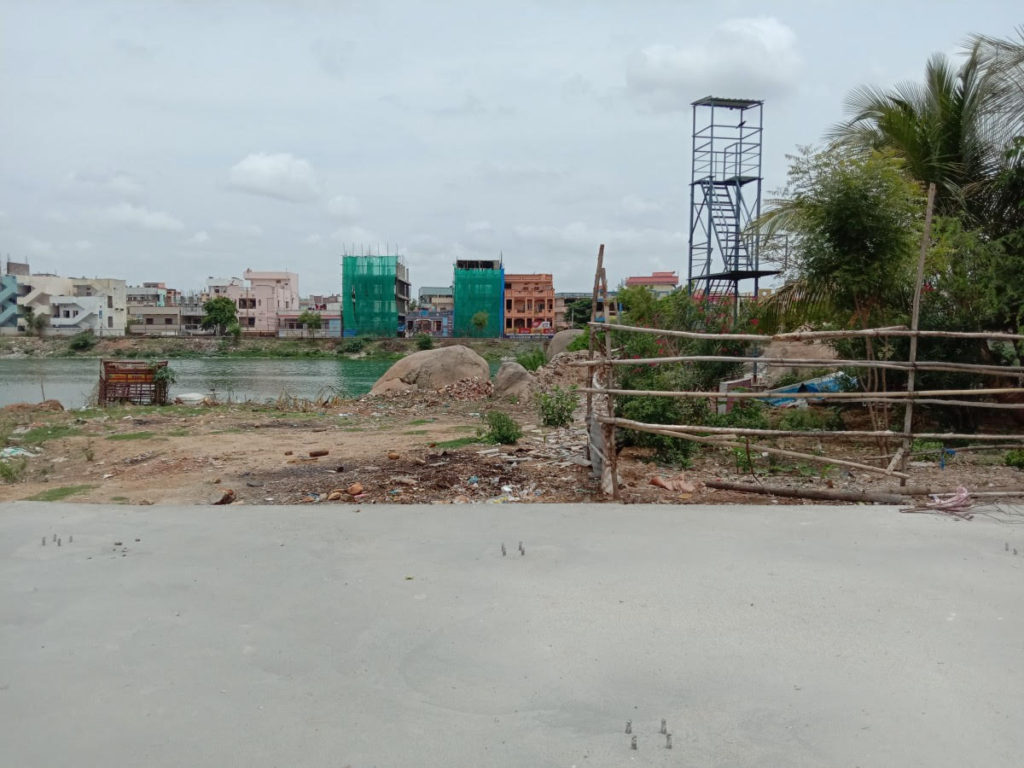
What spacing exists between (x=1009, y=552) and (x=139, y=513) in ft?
16.6

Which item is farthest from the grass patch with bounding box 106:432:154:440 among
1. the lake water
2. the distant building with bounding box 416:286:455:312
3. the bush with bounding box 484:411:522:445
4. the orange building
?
the distant building with bounding box 416:286:455:312

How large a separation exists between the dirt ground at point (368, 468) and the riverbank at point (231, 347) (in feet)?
138

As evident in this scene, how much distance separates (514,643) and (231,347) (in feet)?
196

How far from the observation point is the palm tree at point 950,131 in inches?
423

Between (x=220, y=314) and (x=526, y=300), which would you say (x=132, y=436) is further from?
(x=526, y=300)

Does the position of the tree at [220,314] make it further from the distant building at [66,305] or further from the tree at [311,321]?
the distant building at [66,305]

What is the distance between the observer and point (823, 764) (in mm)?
2266

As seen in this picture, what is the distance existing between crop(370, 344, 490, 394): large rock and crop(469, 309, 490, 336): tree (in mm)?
46067

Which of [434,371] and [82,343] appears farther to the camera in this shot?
[82,343]

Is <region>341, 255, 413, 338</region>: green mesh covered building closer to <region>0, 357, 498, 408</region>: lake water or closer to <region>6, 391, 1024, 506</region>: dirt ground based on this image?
<region>0, 357, 498, 408</region>: lake water

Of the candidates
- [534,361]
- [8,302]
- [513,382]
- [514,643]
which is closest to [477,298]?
[8,302]

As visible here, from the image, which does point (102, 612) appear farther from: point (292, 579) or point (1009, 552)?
point (1009, 552)

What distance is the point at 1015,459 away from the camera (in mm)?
7223

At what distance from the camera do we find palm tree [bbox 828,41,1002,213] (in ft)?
35.2
